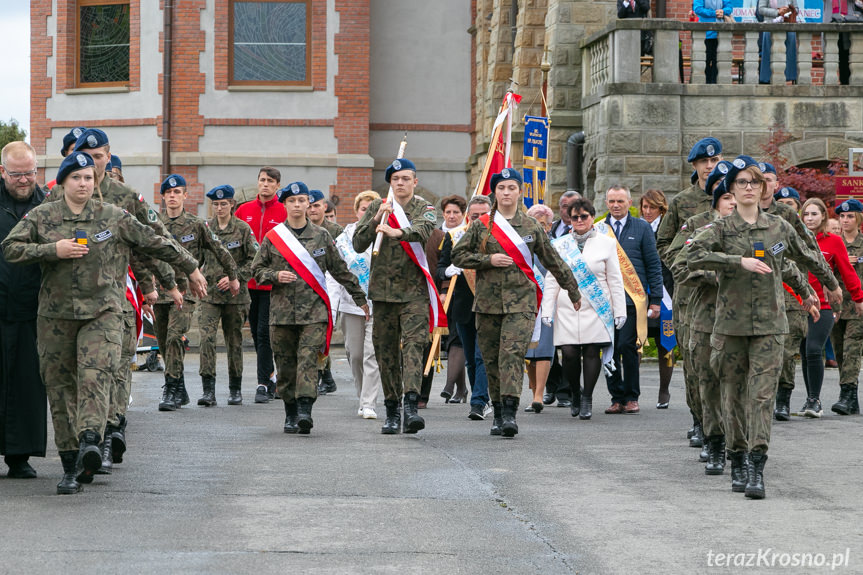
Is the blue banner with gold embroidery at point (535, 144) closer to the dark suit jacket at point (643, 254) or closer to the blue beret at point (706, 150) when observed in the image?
the dark suit jacket at point (643, 254)

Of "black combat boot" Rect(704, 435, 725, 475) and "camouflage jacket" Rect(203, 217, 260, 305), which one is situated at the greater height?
"camouflage jacket" Rect(203, 217, 260, 305)

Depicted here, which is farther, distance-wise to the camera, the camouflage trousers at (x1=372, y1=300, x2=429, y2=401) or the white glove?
the white glove

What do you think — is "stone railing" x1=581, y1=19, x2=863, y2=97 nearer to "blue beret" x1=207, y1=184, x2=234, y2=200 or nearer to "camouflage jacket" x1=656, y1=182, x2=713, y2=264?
"blue beret" x1=207, y1=184, x2=234, y2=200

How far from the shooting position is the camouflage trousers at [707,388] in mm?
9164

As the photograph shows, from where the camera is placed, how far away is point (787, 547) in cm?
668

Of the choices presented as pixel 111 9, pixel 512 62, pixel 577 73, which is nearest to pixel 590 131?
pixel 577 73

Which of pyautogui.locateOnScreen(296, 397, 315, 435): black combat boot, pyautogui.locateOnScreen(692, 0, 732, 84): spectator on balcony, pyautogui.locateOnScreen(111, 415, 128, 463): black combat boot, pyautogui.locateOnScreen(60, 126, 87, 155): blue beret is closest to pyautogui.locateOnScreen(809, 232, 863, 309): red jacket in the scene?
pyautogui.locateOnScreen(296, 397, 315, 435): black combat boot

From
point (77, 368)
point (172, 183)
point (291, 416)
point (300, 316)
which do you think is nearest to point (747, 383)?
point (77, 368)

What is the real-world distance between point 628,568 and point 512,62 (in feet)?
73.3

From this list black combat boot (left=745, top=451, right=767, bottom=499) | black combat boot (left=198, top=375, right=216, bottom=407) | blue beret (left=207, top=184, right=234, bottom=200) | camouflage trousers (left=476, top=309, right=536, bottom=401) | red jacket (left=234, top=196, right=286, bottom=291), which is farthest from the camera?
red jacket (left=234, top=196, right=286, bottom=291)

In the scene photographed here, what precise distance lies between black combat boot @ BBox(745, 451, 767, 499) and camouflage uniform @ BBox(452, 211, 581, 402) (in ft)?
9.94

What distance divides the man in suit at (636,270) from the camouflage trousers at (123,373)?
5.14 meters

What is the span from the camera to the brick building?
2934 centimetres

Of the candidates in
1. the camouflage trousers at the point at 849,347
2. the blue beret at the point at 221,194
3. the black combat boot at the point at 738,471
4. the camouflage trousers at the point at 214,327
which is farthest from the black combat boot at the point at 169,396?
the black combat boot at the point at 738,471
